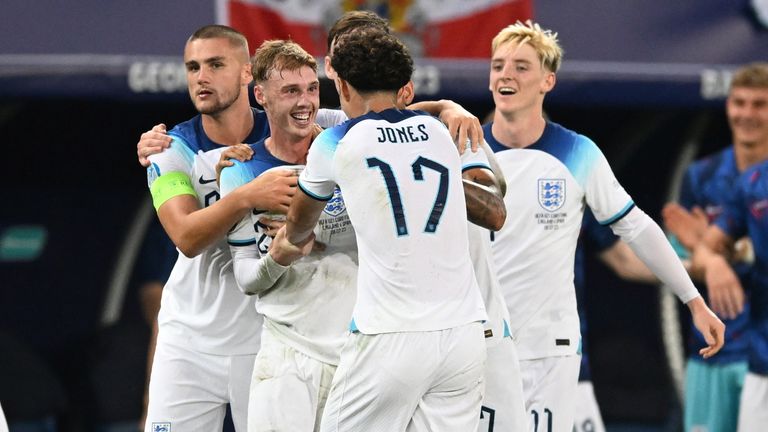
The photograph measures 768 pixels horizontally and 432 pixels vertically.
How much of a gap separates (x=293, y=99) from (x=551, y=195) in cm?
140

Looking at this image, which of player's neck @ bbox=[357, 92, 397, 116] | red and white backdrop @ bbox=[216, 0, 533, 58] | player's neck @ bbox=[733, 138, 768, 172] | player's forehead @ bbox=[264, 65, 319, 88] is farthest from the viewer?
red and white backdrop @ bbox=[216, 0, 533, 58]

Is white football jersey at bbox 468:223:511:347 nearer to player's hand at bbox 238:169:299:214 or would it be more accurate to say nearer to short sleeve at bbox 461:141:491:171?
short sleeve at bbox 461:141:491:171

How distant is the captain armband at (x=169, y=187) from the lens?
5.62 m

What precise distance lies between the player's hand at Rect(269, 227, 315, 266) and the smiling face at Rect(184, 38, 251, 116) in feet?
2.87

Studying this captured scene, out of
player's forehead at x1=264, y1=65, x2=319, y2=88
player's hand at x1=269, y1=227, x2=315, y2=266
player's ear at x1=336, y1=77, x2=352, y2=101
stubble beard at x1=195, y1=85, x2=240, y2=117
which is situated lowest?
player's hand at x1=269, y1=227, x2=315, y2=266

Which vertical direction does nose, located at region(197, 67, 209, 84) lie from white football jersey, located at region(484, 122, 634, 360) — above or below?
above

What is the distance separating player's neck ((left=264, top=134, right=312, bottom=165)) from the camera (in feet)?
18.0

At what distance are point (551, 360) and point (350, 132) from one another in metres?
1.88

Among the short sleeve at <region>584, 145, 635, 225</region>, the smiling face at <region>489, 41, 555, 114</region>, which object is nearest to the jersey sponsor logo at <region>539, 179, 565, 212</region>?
the short sleeve at <region>584, 145, 635, 225</region>

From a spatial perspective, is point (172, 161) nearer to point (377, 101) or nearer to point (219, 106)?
point (219, 106)

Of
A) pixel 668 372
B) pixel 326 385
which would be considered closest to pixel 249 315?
pixel 326 385

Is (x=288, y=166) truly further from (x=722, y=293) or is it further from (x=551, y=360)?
(x=722, y=293)

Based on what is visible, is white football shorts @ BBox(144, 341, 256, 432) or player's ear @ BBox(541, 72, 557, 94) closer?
white football shorts @ BBox(144, 341, 256, 432)

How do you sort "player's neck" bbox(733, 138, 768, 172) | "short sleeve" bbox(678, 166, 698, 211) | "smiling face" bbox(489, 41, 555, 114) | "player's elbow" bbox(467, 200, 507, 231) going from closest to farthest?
"player's elbow" bbox(467, 200, 507, 231) < "smiling face" bbox(489, 41, 555, 114) < "player's neck" bbox(733, 138, 768, 172) < "short sleeve" bbox(678, 166, 698, 211)
